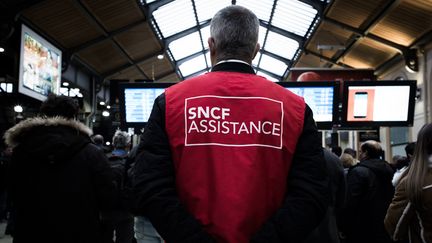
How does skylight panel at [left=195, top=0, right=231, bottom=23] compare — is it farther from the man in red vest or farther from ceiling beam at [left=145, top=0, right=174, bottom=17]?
the man in red vest

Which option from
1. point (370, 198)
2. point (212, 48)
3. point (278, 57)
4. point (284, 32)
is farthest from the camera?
point (278, 57)

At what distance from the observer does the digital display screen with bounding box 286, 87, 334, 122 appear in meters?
4.66

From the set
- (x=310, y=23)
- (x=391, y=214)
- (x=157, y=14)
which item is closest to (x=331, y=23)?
(x=310, y=23)

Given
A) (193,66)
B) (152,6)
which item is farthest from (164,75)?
(152,6)

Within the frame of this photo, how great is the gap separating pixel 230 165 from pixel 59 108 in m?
1.79

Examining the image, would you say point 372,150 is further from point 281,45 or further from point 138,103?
point 281,45

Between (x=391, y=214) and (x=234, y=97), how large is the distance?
1.54 metres

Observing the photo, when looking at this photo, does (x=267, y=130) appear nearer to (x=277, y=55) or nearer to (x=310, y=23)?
(x=310, y=23)

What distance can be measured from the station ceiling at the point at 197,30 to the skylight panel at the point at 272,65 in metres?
1.09

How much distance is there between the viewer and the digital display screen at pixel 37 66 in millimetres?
10945

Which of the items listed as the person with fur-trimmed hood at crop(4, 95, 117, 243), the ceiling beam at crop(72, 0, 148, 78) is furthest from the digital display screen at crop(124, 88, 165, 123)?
the ceiling beam at crop(72, 0, 148, 78)

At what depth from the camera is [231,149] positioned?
1.47 meters

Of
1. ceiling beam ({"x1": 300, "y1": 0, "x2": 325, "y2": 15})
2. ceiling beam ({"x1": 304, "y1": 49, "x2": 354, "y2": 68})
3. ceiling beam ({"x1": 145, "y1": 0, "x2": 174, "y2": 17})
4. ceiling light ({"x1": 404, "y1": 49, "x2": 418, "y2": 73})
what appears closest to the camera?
ceiling light ({"x1": 404, "y1": 49, "x2": 418, "y2": 73})

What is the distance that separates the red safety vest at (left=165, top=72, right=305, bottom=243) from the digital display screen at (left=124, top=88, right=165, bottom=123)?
10.6ft
